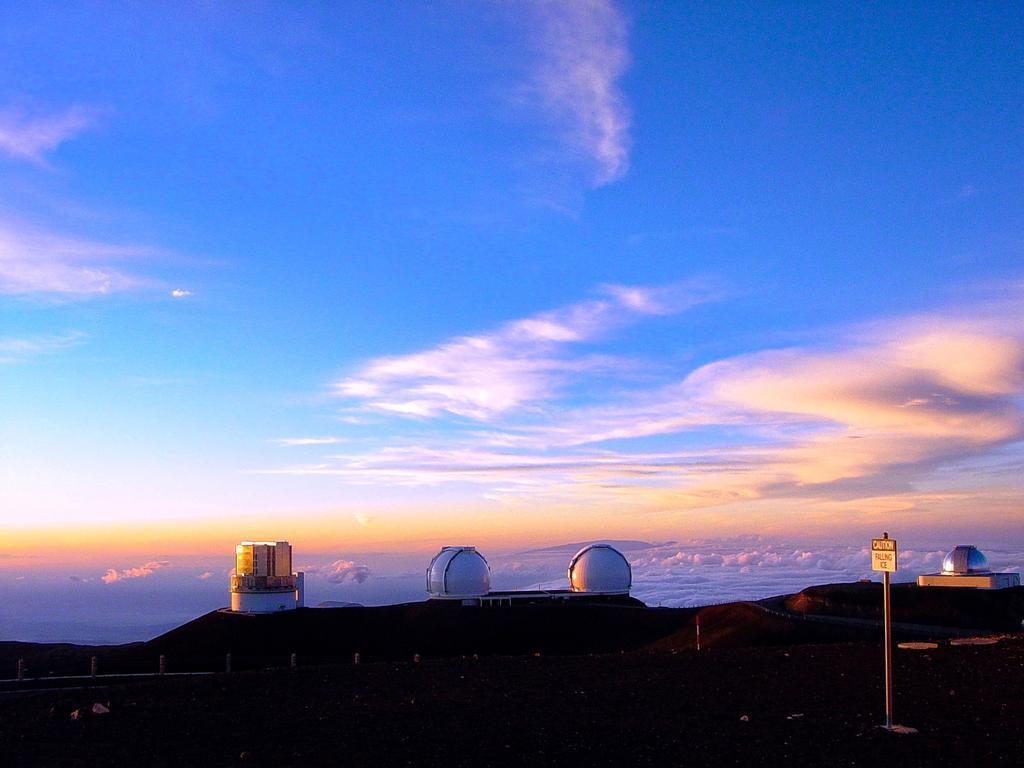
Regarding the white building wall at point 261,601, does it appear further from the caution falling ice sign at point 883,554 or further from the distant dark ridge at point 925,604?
the caution falling ice sign at point 883,554

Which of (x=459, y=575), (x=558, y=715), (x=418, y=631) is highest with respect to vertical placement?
(x=558, y=715)

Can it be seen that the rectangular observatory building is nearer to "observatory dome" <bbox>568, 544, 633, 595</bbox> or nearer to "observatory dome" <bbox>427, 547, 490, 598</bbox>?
"observatory dome" <bbox>427, 547, 490, 598</bbox>

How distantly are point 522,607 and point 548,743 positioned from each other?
3623 centimetres

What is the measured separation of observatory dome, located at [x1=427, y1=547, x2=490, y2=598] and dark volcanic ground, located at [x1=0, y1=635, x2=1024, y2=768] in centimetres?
3410

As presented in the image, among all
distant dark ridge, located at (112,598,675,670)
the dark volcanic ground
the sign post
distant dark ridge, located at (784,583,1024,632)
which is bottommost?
distant dark ridge, located at (112,598,675,670)

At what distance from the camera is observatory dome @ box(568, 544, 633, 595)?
5728 centimetres

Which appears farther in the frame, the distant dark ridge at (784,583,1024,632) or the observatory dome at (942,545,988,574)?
the observatory dome at (942,545,988,574)

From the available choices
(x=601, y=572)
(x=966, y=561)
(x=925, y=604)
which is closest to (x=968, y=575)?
(x=966, y=561)

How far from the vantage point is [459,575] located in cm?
5488

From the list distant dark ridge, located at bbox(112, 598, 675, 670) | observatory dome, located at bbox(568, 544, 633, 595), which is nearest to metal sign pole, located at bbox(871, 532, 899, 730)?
distant dark ridge, located at bbox(112, 598, 675, 670)

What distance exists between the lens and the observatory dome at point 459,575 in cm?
5469

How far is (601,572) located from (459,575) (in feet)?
30.4

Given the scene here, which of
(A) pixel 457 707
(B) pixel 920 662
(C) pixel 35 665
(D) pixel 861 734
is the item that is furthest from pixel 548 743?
(C) pixel 35 665

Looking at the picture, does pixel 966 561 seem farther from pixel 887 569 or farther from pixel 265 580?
pixel 887 569
